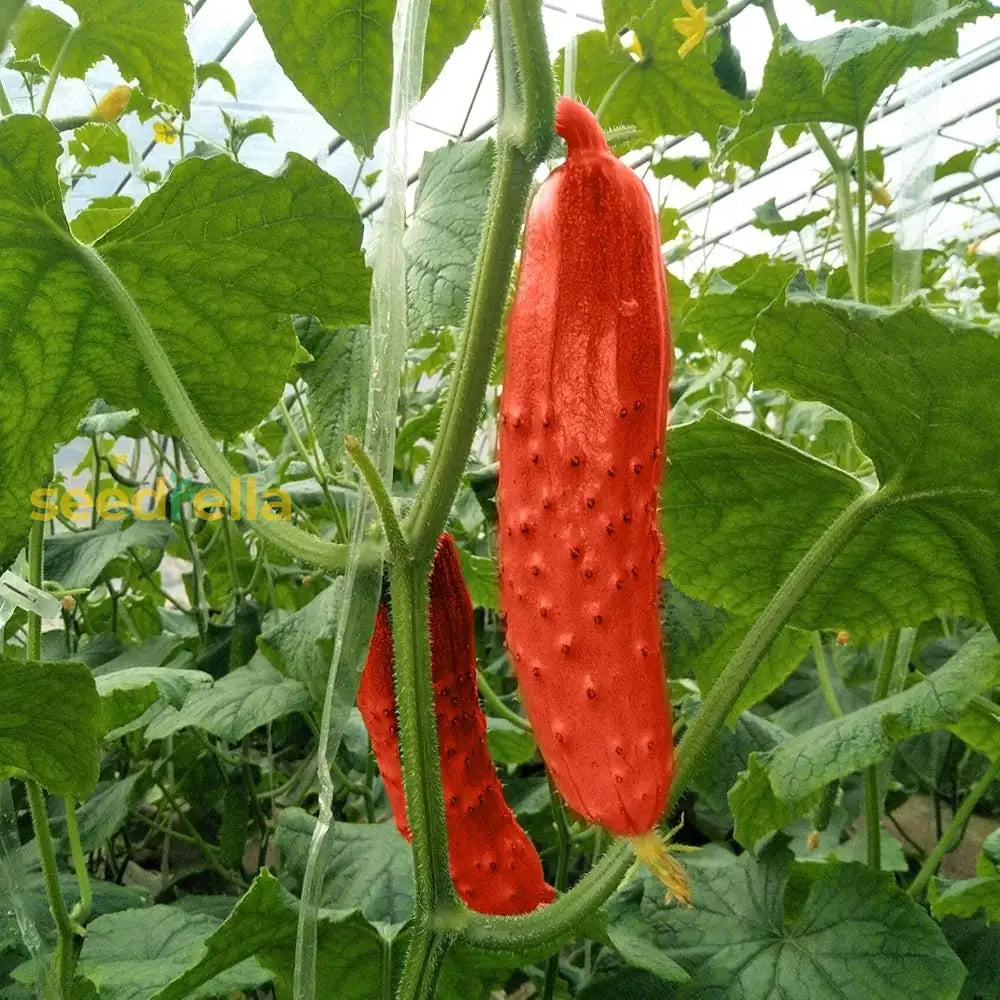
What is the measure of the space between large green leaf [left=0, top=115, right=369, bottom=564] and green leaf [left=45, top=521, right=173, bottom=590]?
592 millimetres

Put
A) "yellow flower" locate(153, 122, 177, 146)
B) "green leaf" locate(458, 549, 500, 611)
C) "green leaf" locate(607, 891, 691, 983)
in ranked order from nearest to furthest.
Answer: "green leaf" locate(607, 891, 691, 983) < "green leaf" locate(458, 549, 500, 611) < "yellow flower" locate(153, 122, 177, 146)

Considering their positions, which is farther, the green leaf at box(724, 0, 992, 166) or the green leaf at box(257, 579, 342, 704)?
the green leaf at box(257, 579, 342, 704)

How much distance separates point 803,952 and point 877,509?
477 mm

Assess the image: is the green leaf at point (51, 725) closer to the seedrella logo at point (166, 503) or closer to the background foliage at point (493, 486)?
the background foliage at point (493, 486)

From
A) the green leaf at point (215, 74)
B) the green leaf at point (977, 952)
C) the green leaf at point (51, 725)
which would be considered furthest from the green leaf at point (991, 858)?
the green leaf at point (215, 74)

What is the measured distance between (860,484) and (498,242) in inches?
15.1

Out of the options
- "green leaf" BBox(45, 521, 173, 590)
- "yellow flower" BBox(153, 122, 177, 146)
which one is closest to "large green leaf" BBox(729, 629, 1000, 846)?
"green leaf" BBox(45, 521, 173, 590)

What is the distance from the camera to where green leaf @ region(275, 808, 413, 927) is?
0.96 metres

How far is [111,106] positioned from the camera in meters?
0.88

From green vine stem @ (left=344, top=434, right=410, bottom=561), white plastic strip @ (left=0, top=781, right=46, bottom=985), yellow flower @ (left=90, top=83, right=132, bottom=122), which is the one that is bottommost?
white plastic strip @ (left=0, top=781, right=46, bottom=985)

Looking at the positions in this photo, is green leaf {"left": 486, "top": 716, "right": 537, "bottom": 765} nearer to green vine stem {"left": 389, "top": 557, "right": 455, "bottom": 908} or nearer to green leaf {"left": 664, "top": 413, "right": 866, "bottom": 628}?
green leaf {"left": 664, "top": 413, "right": 866, "bottom": 628}

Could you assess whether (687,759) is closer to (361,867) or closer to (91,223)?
(361,867)

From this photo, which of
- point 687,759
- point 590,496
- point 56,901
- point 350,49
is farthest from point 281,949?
point 350,49

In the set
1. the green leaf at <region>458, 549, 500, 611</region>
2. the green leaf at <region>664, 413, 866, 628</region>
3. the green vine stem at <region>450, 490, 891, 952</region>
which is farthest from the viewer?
the green leaf at <region>458, 549, 500, 611</region>
